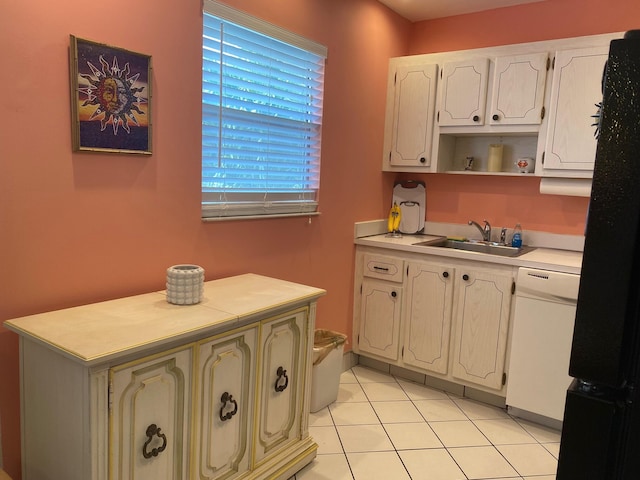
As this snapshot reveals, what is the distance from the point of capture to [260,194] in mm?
2631

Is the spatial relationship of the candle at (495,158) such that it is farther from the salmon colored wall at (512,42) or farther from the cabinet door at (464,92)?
the cabinet door at (464,92)

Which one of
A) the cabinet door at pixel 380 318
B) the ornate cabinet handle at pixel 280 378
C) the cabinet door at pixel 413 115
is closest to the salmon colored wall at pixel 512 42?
the cabinet door at pixel 413 115

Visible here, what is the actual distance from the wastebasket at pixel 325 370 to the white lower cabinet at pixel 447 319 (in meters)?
0.50

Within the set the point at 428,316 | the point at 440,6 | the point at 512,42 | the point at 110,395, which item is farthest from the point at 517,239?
the point at 110,395

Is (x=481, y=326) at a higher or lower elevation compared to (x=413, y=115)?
lower

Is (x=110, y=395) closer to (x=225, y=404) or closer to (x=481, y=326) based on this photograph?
(x=225, y=404)

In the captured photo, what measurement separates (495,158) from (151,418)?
276 cm

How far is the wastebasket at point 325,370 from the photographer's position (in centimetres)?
279

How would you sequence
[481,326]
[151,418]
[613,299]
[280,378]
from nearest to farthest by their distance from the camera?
[613,299] < [151,418] < [280,378] < [481,326]

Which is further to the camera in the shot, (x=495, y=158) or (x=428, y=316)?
(x=495, y=158)

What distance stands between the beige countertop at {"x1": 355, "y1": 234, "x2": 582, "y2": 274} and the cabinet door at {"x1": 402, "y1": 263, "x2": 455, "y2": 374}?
111 millimetres

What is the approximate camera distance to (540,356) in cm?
271

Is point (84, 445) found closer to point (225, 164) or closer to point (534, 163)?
point (225, 164)

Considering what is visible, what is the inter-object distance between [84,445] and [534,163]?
303cm
